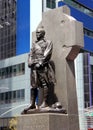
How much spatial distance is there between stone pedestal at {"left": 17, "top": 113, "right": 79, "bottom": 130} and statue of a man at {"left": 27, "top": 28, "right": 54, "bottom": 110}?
46 cm

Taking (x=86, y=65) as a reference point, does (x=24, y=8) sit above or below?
above

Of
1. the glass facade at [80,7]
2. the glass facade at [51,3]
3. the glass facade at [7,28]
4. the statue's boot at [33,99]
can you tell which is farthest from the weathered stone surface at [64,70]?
the glass facade at [80,7]

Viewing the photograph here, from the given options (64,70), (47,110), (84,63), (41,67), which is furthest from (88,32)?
(47,110)

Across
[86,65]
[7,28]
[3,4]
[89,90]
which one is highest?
[3,4]

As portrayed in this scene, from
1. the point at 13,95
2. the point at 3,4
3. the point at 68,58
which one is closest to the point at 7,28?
the point at 3,4

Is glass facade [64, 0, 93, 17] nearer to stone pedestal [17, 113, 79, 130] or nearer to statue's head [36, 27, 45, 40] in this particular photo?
statue's head [36, 27, 45, 40]

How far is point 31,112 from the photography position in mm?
12250

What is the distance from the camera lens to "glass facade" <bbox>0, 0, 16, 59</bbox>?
65.9 m

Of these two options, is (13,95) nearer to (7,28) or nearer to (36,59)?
(7,28)

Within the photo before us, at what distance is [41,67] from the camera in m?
12.2

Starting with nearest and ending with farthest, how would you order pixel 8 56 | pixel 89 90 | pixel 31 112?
pixel 31 112 → pixel 89 90 → pixel 8 56

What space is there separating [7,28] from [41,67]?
5666cm

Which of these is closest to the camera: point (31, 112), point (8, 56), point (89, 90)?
point (31, 112)

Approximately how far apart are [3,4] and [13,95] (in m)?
16.8
